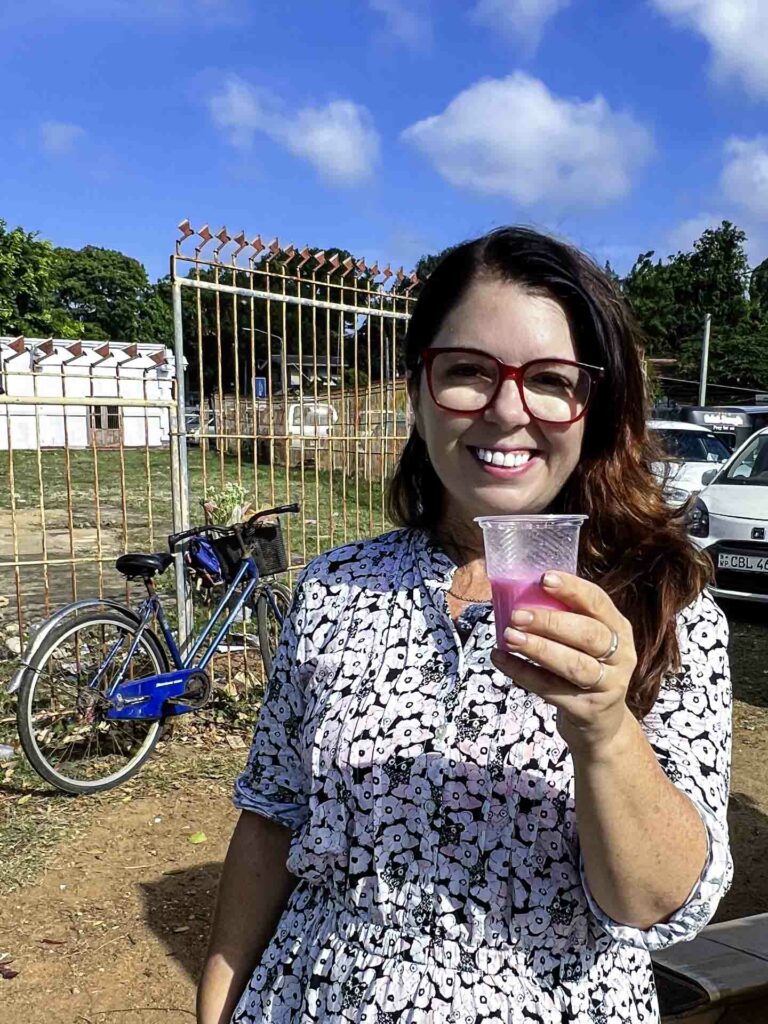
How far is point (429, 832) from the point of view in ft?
3.92

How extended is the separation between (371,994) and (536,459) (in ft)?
2.56

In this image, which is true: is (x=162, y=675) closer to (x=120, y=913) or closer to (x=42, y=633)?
(x=42, y=633)

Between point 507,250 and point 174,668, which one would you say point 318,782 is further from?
point 174,668

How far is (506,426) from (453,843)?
23.1 inches

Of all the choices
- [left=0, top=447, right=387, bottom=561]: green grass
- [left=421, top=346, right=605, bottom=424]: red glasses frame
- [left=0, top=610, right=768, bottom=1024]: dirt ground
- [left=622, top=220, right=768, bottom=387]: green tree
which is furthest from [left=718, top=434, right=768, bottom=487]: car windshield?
[left=622, top=220, right=768, bottom=387]: green tree

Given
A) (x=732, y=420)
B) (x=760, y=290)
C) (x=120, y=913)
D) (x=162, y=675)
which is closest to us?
Result: (x=120, y=913)

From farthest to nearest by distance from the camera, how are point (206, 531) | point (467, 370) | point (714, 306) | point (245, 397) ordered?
1. point (714, 306)
2. point (245, 397)
3. point (206, 531)
4. point (467, 370)

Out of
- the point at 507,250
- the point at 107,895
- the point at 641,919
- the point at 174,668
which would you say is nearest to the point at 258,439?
the point at 174,668

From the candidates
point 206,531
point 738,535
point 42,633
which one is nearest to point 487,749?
point 42,633

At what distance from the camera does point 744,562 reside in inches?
301

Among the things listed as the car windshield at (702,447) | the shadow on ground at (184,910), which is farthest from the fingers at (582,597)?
the car windshield at (702,447)

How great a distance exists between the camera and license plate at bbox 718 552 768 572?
7535 mm

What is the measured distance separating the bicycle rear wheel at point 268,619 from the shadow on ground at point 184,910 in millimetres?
1526

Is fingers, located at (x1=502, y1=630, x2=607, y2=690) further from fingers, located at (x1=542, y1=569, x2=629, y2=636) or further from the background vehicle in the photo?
the background vehicle
